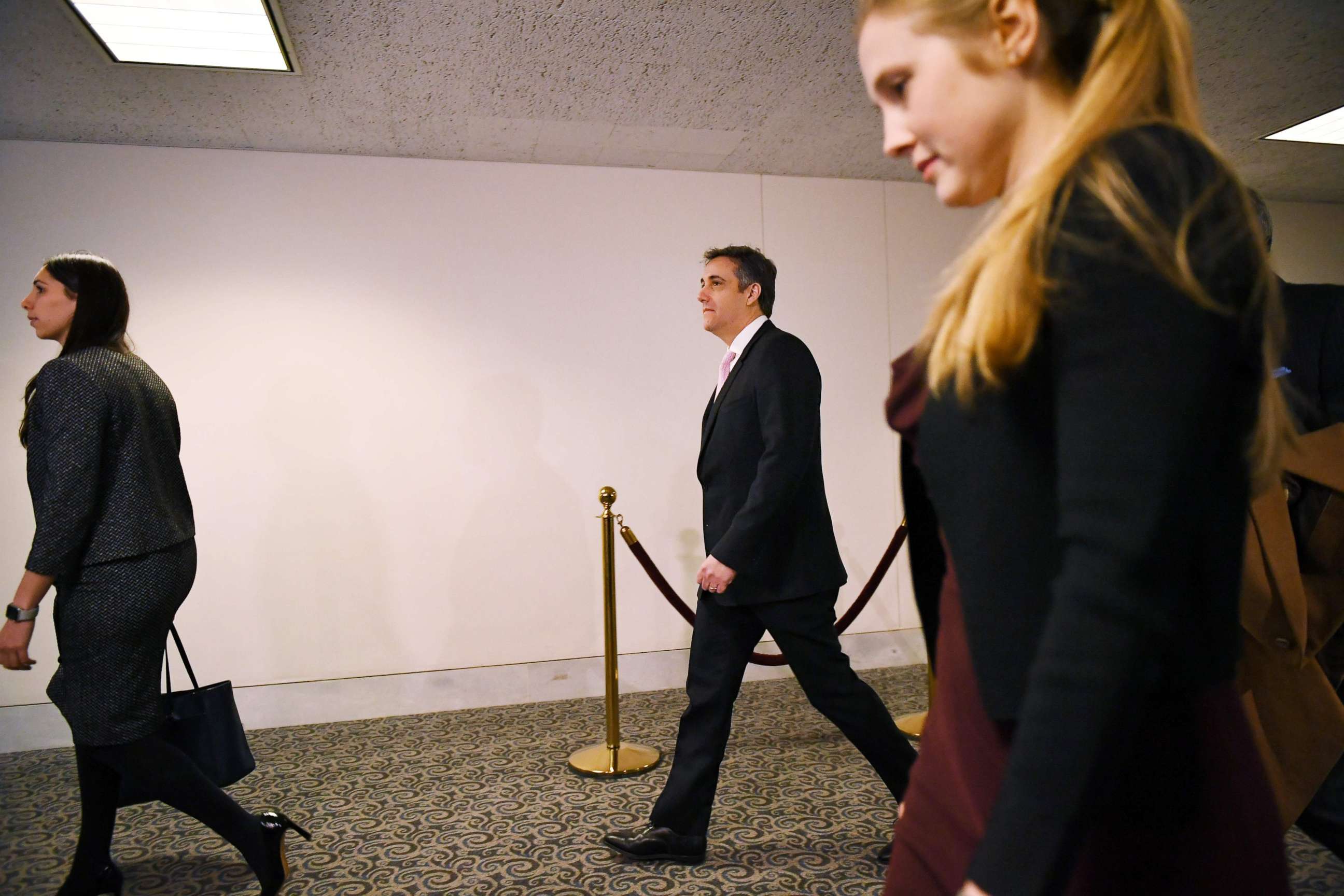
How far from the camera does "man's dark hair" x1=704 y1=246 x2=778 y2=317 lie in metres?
→ 3.24

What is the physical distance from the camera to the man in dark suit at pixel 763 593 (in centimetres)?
267

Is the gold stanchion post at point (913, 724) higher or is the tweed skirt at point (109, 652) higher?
the tweed skirt at point (109, 652)

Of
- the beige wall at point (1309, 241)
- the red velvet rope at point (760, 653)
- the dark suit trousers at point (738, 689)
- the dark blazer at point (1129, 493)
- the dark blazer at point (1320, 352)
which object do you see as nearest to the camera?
the dark blazer at point (1129, 493)

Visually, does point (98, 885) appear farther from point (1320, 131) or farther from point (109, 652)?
point (1320, 131)

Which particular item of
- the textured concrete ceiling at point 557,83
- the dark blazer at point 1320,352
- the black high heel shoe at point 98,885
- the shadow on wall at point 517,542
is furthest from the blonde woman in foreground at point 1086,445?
the shadow on wall at point 517,542

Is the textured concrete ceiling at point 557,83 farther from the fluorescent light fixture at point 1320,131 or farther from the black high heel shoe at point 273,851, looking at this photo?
the black high heel shoe at point 273,851

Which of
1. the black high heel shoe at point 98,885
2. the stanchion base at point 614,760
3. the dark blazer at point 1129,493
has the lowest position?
the stanchion base at point 614,760

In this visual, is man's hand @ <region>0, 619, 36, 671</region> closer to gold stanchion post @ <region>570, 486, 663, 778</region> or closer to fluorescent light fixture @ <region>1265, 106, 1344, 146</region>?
gold stanchion post @ <region>570, 486, 663, 778</region>

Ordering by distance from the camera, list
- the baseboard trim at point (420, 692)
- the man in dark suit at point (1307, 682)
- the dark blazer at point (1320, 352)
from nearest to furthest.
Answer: the man in dark suit at point (1307, 682) < the dark blazer at point (1320, 352) < the baseboard trim at point (420, 692)

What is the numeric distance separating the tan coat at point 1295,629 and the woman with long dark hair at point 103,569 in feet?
8.06

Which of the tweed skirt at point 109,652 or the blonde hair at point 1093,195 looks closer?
the blonde hair at point 1093,195

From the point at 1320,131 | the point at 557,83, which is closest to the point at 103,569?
the point at 557,83

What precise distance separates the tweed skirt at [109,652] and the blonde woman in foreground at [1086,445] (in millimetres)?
2281

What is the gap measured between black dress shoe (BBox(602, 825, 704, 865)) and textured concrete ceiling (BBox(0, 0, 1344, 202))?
2.88m
